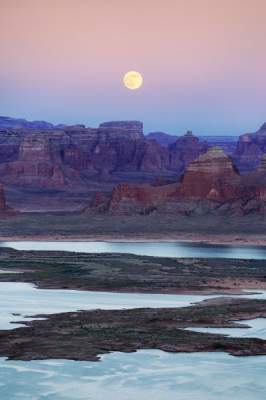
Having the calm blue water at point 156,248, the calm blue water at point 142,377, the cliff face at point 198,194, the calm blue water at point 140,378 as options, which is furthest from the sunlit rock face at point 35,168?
the calm blue water at point 140,378

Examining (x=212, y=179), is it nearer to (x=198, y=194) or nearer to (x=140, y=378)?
(x=198, y=194)

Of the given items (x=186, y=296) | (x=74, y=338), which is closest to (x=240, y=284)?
(x=186, y=296)

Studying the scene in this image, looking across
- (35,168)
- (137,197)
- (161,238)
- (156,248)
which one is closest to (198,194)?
(137,197)

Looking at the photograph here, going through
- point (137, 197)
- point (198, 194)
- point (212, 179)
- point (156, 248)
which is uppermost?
point (212, 179)

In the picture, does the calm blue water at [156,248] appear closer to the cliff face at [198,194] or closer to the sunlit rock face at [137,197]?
the cliff face at [198,194]

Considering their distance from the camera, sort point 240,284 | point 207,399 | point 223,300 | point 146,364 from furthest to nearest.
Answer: point 240,284 → point 223,300 → point 146,364 → point 207,399

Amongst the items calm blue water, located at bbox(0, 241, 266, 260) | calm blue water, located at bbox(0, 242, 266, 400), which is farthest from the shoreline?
calm blue water, located at bbox(0, 242, 266, 400)

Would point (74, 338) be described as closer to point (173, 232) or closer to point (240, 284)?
point (240, 284)
